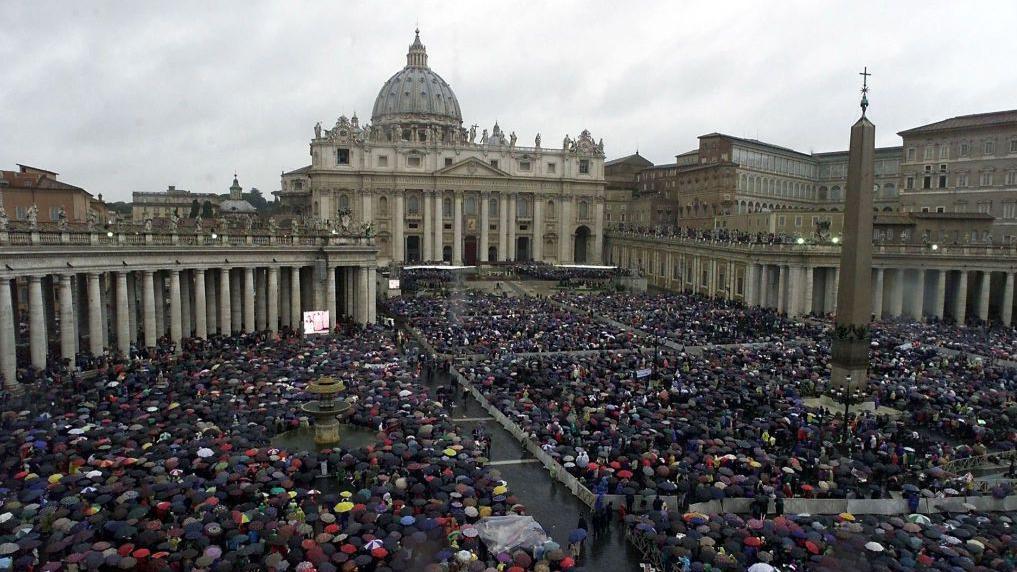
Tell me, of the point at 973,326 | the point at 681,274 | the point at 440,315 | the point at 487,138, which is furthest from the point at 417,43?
the point at 973,326

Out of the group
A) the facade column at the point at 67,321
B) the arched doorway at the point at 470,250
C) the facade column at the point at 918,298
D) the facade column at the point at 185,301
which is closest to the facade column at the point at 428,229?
the arched doorway at the point at 470,250

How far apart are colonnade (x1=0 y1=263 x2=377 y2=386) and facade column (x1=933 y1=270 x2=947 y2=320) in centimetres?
4461

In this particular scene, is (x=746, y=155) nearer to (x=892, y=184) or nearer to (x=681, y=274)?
(x=892, y=184)

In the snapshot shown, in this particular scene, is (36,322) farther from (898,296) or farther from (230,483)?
(898,296)

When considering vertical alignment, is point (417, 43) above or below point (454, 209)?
above

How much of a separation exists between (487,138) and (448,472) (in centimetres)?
9490

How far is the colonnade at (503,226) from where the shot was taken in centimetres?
10200

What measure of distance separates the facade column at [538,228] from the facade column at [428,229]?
1539 centimetres

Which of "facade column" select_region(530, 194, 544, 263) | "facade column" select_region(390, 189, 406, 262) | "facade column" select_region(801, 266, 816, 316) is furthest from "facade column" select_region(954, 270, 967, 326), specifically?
"facade column" select_region(390, 189, 406, 262)

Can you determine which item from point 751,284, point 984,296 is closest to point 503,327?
point 751,284

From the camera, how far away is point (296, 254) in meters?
47.9

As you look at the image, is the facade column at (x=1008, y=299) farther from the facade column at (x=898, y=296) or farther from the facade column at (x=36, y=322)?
the facade column at (x=36, y=322)

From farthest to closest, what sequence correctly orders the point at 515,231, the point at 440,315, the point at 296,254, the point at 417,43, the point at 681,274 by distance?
1. the point at 417,43
2. the point at 515,231
3. the point at 681,274
4. the point at 440,315
5. the point at 296,254

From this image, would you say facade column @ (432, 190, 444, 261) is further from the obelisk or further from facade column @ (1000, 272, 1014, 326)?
the obelisk
